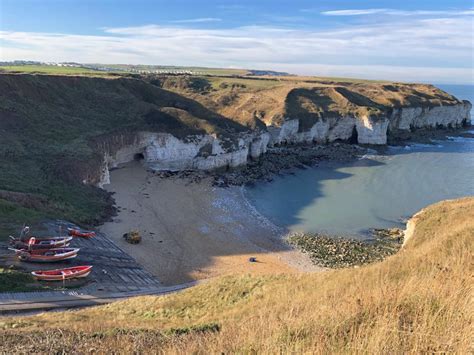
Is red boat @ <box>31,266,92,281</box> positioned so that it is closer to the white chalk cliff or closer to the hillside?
the hillside

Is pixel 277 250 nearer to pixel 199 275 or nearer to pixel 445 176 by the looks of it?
pixel 199 275

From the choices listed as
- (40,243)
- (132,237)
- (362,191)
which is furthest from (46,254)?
(362,191)

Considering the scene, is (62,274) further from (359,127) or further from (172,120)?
(359,127)

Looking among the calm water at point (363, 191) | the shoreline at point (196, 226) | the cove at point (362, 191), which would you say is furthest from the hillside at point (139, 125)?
the cove at point (362, 191)

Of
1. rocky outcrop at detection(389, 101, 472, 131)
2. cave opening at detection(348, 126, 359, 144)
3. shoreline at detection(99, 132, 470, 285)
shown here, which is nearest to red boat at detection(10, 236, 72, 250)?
shoreline at detection(99, 132, 470, 285)

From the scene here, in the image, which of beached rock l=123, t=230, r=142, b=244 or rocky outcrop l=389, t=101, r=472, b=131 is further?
rocky outcrop l=389, t=101, r=472, b=131

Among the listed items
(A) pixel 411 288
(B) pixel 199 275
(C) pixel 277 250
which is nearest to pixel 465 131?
(C) pixel 277 250

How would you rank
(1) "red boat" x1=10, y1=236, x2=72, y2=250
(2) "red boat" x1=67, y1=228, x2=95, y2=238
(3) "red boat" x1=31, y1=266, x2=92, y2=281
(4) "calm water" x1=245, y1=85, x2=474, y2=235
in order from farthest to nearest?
(4) "calm water" x1=245, y1=85, x2=474, y2=235
(2) "red boat" x1=67, y1=228, x2=95, y2=238
(1) "red boat" x1=10, y1=236, x2=72, y2=250
(3) "red boat" x1=31, y1=266, x2=92, y2=281

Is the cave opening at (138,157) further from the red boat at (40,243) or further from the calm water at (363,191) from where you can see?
the red boat at (40,243)
